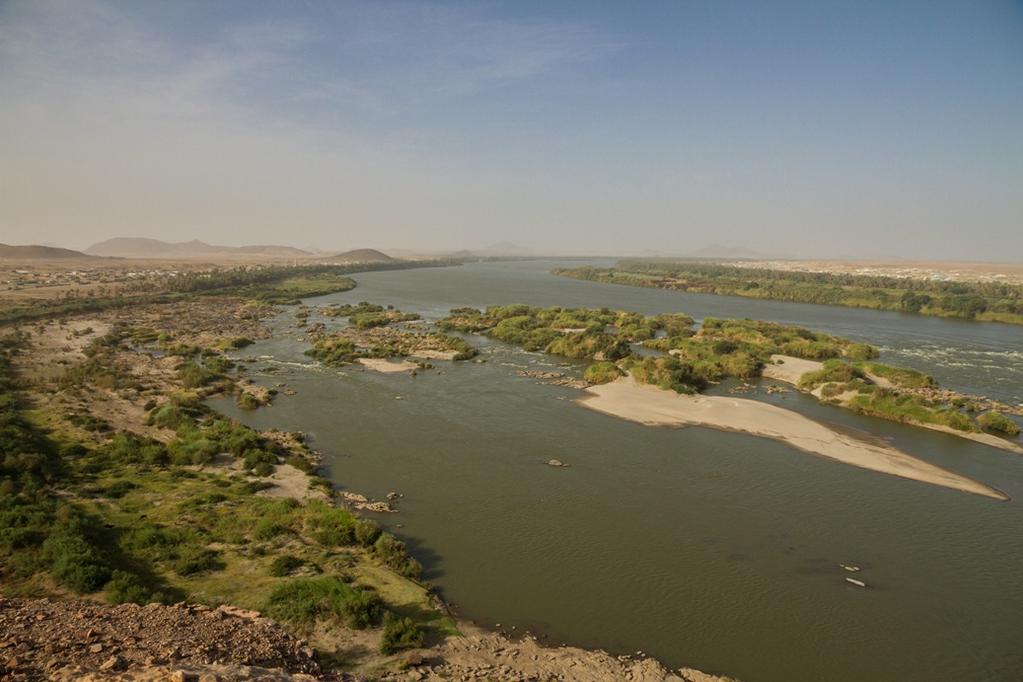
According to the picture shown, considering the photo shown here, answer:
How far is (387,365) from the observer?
5131 cm

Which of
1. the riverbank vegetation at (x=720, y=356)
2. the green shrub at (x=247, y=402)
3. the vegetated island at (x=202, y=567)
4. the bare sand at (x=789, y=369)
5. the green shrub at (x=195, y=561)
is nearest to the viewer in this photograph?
the vegetated island at (x=202, y=567)

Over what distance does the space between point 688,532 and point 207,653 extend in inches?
725

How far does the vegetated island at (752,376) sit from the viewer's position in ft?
113

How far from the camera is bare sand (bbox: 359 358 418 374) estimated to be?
49781 mm

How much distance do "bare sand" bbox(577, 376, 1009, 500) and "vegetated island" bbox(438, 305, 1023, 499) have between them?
0.07 metres

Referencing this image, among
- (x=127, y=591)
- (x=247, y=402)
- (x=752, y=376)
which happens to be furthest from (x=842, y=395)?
(x=127, y=591)

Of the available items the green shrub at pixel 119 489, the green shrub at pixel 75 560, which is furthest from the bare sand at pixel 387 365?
the green shrub at pixel 75 560

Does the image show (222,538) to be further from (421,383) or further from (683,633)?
(421,383)

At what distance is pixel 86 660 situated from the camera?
39.6 feet

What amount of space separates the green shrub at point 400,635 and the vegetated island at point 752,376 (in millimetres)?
25176

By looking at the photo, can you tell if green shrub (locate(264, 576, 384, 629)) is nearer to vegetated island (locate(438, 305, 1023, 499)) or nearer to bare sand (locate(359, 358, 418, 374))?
vegetated island (locate(438, 305, 1023, 499))

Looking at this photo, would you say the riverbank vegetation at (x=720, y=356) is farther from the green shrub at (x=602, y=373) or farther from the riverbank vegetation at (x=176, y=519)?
the riverbank vegetation at (x=176, y=519)

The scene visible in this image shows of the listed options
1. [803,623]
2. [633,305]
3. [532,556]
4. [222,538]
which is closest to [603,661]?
[532,556]

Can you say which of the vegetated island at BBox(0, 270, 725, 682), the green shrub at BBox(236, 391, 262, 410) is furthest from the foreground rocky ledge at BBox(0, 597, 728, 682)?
the green shrub at BBox(236, 391, 262, 410)
